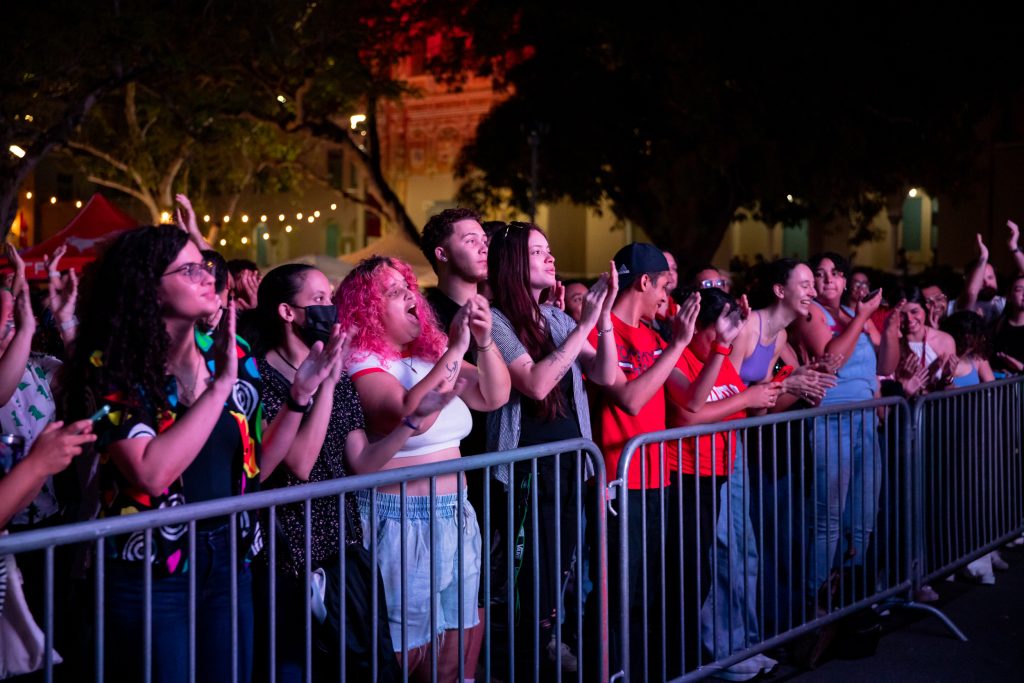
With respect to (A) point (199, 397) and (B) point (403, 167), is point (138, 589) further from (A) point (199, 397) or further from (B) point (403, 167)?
(B) point (403, 167)

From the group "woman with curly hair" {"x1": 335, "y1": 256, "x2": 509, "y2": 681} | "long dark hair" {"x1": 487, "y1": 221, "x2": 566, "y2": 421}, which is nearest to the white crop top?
"woman with curly hair" {"x1": 335, "y1": 256, "x2": 509, "y2": 681}

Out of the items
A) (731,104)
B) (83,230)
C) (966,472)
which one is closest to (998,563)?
(966,472)

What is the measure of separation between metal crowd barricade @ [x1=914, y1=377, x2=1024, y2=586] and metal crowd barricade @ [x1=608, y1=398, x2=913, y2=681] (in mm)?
189

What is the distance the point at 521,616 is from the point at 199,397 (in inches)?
69.6

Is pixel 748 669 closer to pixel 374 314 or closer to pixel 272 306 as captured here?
pixel 374 314

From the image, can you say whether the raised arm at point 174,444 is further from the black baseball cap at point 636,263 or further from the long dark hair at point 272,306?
the black baseball cap at point 636,263

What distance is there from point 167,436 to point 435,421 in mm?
1364

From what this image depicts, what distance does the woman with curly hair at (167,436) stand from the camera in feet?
10.5

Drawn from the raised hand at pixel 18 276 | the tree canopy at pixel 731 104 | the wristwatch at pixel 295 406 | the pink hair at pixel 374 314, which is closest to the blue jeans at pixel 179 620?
the wristwatch at pixel 295 406

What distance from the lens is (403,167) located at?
41844mm

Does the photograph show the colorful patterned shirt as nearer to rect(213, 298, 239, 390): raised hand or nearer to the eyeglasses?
rect(213, 298, 239, 390): raised hand

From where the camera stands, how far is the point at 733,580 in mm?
5332

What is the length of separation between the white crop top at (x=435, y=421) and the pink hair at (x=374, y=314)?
3cm

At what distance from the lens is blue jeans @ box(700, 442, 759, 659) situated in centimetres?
528
